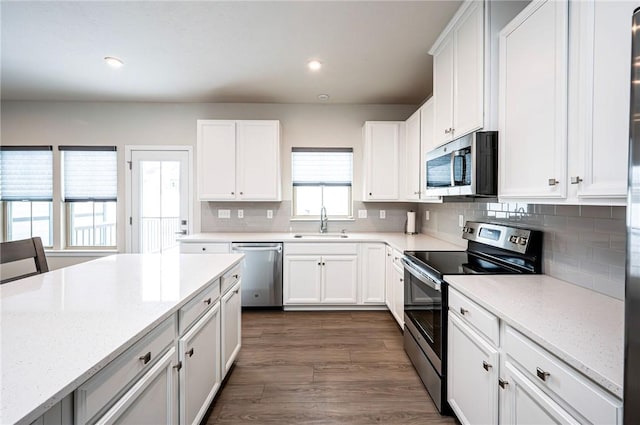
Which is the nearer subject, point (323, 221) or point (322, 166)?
point (323, 221)

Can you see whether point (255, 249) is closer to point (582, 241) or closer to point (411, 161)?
point (411, 161)

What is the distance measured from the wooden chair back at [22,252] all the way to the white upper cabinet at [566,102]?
2.71 metres

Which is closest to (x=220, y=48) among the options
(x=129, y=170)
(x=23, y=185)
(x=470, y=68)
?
(x=470, y=68)

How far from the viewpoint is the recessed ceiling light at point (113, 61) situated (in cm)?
286

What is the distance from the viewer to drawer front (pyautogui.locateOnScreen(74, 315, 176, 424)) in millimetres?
796

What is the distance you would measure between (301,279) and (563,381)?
278cm

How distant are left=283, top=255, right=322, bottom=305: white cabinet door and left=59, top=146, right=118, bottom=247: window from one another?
8.50 ft

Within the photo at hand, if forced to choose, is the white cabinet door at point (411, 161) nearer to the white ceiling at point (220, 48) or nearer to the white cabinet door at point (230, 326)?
the white ceiling at point (220, 48)

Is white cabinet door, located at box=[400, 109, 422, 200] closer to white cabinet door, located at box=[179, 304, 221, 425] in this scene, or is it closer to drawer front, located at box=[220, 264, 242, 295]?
drawer front, located at box=[220, 264, 242, 295]

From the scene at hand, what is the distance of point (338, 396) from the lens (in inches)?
79.5

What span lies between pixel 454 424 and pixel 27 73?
16.3ft

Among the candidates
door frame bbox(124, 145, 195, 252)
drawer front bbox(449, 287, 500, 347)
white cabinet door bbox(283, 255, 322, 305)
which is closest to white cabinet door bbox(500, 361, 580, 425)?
drawer front bbox(449, 287, 500, 347)

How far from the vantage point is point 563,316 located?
1.16m

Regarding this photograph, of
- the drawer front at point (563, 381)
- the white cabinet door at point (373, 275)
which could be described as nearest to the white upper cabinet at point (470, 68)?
the drawer front at point (563, 381)
